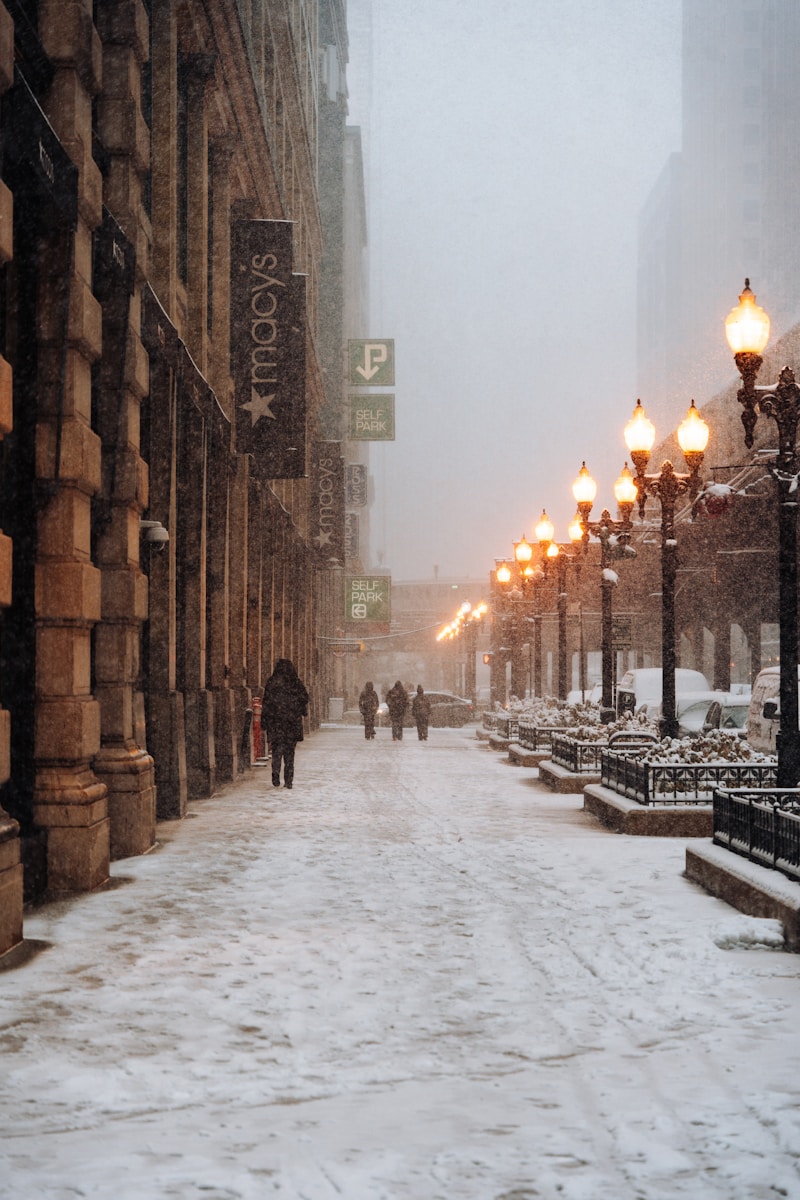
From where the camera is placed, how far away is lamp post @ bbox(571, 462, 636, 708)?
1999cm

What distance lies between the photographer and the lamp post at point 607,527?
1999 centimetres

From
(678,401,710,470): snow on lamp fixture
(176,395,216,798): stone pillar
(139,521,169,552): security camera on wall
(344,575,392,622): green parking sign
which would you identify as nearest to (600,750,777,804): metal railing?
(678,401,710,470): snow on lamp fixture

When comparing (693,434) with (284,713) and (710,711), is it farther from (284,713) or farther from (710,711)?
(710,711)

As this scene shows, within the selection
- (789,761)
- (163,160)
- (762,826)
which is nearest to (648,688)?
(163,160)

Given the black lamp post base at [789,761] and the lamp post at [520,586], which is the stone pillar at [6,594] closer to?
the black lamp post base at [789,761]

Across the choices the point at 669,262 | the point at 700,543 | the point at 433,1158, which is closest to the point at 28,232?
the point at 433,1158

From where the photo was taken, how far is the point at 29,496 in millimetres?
10305

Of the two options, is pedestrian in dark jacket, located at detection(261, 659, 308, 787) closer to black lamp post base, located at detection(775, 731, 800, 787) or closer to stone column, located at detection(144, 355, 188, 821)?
stone column, located at detection(144, 355, 188, 821)

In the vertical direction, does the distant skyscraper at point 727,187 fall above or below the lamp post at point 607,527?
above

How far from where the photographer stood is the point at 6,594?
8.26m

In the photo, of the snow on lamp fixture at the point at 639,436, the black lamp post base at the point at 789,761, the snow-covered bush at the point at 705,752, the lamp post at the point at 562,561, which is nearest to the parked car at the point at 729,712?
the lamp post at the point at 562,561

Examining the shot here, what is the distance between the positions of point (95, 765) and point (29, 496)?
2954mm

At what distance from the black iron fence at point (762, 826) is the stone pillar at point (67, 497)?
5.14 m

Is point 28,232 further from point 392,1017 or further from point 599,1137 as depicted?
point 599,1137
